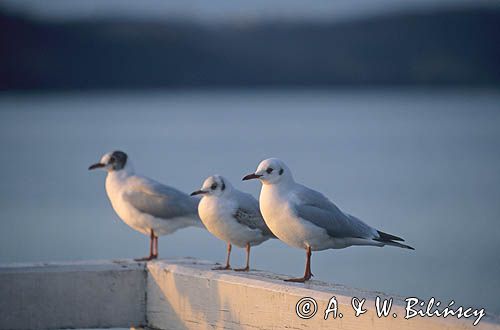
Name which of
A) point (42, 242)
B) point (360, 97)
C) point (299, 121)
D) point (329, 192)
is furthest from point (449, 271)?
point (360, 97)

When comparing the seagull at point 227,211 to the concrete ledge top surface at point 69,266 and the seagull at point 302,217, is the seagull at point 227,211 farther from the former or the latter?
the concrete ledge top surface at point 69,266

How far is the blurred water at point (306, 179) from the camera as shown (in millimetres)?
17312

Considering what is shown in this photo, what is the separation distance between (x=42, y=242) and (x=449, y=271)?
689 cm

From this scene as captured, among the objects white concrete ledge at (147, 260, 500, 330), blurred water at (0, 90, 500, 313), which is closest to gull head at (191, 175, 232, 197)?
white concrete ledge at (147, 260, 500, 330)

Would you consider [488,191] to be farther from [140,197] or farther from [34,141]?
[34,141]

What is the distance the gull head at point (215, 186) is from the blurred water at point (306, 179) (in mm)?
7745

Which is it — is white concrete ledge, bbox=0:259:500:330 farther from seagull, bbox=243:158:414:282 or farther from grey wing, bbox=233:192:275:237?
grey wing, bbox=233:192:275:237

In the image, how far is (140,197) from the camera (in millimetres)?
8531

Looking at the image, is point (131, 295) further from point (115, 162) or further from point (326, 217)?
point (115, 162)

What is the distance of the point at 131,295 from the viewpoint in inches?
241

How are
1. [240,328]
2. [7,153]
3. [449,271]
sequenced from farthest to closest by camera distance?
[7,153], [449,271], [240,328]

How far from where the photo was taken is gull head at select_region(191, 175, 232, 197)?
736 cm

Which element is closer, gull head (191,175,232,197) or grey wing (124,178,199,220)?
gull head (191,175,232,197)

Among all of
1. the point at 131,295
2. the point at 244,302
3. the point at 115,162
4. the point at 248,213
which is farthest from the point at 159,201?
the point at 244,302
